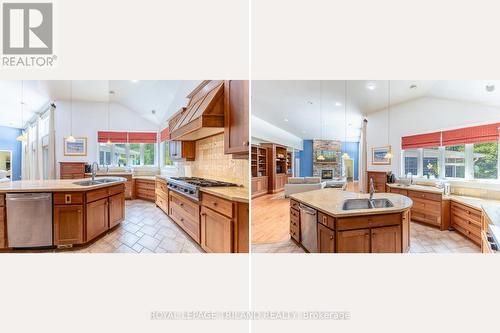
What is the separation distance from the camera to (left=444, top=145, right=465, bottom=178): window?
122cm

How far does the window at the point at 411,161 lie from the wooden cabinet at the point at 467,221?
0.29m

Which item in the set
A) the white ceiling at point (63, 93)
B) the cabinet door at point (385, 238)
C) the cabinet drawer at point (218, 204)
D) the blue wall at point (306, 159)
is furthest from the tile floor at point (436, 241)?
Answer: the blue wall at point (306, 159)

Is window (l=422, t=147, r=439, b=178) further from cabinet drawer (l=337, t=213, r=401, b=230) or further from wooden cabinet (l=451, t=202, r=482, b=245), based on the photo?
cabinet drawer (l=337, t=213, r=401, b=230)

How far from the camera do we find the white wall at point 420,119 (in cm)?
114

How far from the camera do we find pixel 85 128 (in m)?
1.52

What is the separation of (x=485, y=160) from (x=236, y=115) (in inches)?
63.5

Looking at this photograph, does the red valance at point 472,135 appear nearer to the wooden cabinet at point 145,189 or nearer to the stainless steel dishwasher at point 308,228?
A: the stainless steel dishwasher at point 308,228

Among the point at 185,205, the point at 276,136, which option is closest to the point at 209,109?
the point at 185,205

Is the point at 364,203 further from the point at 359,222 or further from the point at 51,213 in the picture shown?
the point at 51,213

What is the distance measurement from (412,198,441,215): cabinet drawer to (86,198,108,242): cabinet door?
257cm

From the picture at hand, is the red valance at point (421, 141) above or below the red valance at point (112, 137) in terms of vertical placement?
below

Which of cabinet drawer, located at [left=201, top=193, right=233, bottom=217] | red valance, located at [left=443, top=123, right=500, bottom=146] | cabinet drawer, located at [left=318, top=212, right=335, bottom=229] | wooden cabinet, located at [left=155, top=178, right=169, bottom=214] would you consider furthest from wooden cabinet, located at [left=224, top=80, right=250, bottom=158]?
red valance, located at [left=443, top=123, right=500, bottom=146]

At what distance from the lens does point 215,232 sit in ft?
4.69
